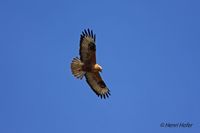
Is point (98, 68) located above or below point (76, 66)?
below

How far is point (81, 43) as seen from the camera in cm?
2564

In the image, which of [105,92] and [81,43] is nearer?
[81,43]

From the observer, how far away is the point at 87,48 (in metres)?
25.6

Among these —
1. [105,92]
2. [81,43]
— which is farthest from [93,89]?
[81,43]

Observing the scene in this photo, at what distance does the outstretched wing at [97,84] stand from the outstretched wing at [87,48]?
3.07 ft

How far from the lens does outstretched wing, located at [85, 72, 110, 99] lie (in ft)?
87.5

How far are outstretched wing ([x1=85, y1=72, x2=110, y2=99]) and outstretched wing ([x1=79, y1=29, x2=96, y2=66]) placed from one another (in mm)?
935

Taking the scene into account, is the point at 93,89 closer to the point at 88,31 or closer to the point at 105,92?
the point at 105,92

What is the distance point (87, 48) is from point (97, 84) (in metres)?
1.89

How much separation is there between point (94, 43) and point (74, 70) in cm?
127

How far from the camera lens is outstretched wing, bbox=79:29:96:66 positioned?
25.6 meters

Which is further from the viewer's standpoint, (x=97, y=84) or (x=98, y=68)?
(x=97, y=84)

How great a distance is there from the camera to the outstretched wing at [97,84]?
26.7m

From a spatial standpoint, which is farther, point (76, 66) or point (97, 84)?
point (97, 84)
